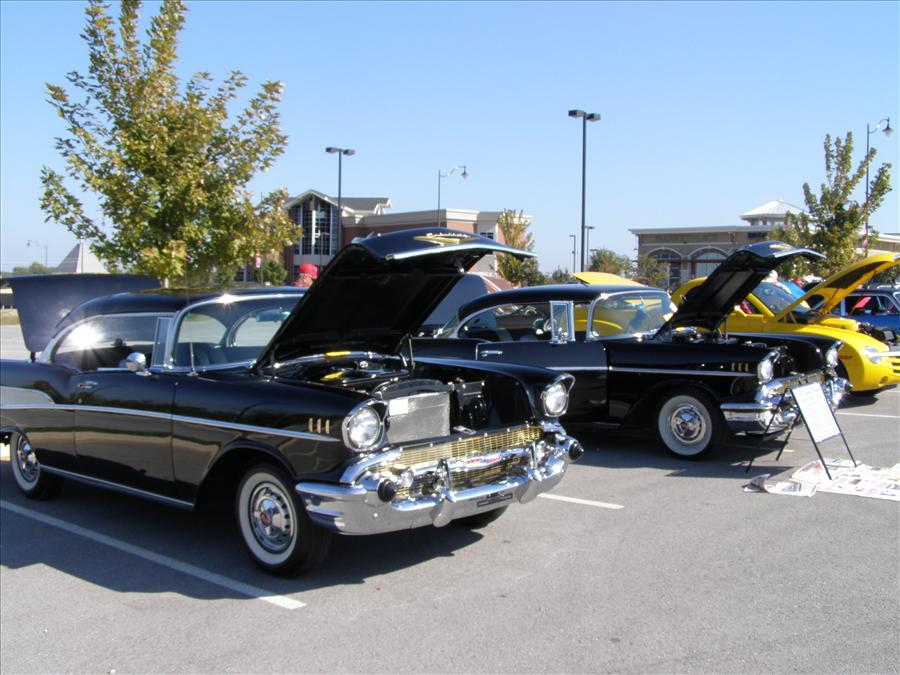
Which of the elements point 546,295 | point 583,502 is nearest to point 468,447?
point 583,502

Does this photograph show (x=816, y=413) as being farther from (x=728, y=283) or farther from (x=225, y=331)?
(x=225, y=331)

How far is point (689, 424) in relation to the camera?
7.70 metres

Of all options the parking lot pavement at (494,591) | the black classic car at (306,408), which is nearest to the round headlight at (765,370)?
the parking lot pavement at (494,591)

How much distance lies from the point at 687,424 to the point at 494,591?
12.6ft

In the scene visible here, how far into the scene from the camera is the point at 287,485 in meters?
4.53

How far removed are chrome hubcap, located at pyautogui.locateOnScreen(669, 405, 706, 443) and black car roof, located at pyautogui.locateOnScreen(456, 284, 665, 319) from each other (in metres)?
1.51

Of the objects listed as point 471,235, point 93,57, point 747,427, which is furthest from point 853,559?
point 93,57

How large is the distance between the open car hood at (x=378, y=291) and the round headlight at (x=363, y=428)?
2.72 ft

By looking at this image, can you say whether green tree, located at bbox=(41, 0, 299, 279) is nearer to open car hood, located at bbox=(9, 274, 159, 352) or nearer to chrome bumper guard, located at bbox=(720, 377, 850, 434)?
open car hood, located at bbox=(9, 274, 159, 352)

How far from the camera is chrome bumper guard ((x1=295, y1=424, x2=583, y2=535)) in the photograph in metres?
4.19

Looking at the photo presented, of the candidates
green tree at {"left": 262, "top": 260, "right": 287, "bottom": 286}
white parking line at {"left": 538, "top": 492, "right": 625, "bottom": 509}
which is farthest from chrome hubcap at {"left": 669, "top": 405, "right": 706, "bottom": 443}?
green tree at {"left": 262, "top": 260, "right": 287, "bottom": 286}

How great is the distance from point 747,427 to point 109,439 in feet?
16.8

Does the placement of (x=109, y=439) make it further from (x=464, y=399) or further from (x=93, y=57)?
(x=93, y=57)

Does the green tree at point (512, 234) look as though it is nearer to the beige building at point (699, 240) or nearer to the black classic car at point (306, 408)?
the beige building at point (699, 240)
